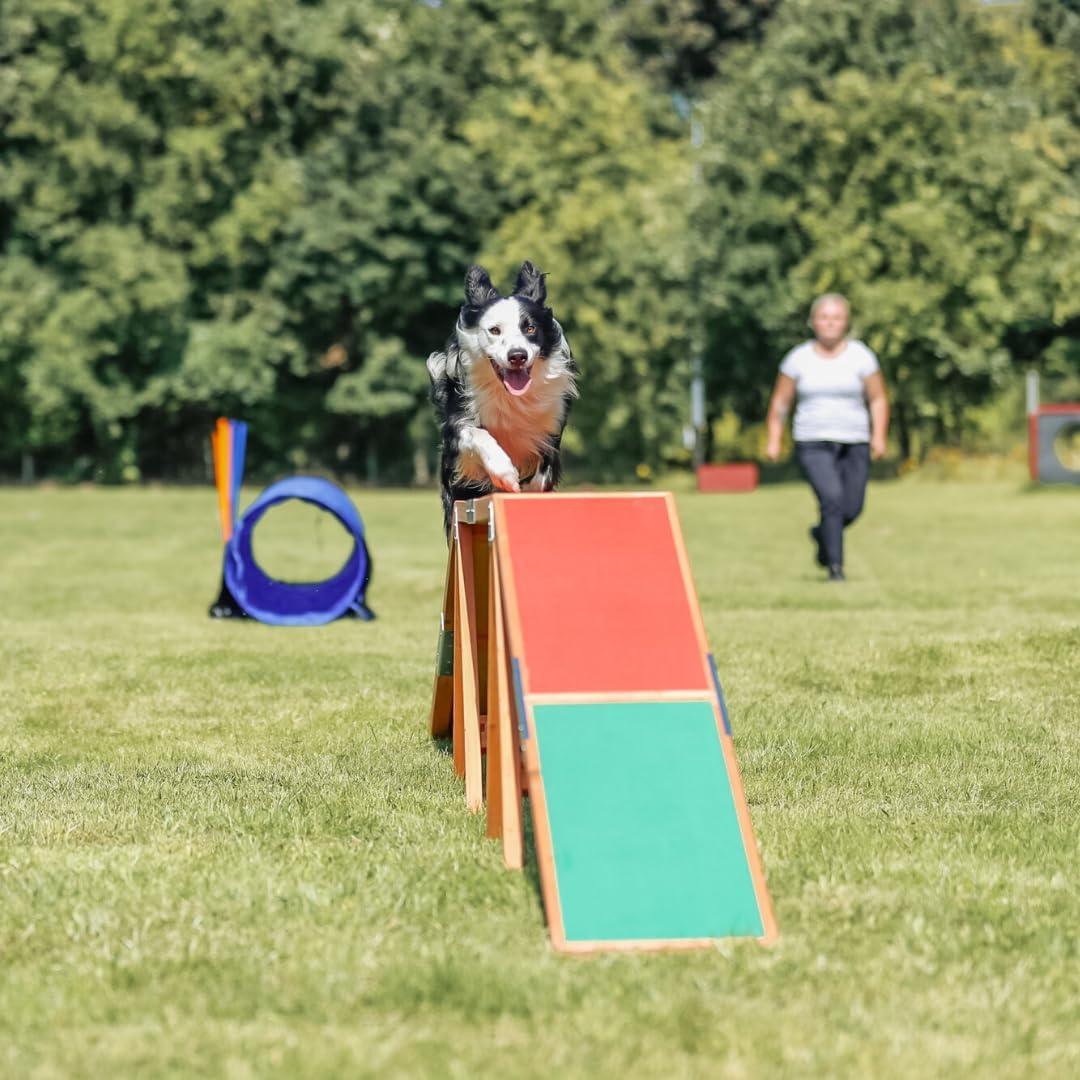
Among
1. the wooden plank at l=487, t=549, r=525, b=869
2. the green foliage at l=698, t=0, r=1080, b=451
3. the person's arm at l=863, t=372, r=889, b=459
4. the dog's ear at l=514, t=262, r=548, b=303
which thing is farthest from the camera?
the green foliage at l=698, t=0, r=1080, b=451

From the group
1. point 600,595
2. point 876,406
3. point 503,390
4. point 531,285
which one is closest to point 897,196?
point 876,406

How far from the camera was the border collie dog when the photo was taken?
604 cm

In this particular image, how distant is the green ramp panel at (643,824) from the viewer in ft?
13.0

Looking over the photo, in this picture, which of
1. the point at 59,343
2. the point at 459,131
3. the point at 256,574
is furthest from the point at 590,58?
the point at 256,574

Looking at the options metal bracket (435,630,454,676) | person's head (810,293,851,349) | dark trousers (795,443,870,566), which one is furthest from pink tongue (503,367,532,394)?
dark trousers (795,443,870,566)

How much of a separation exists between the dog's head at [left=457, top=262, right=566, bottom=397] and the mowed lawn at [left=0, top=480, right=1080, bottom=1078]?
151 cm

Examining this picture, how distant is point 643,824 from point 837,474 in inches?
346

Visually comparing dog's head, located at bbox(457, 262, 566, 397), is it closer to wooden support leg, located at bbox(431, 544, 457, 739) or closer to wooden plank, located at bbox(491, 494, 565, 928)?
wooden support leg, located at bbox(431, 544, 457, 739)

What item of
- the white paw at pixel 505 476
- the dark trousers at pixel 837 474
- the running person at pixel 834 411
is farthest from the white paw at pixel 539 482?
the dark trousers at pixel 837 474

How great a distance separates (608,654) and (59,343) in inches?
1348

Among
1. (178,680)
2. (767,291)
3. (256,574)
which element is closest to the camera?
(178,680)

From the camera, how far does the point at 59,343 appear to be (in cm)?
3656

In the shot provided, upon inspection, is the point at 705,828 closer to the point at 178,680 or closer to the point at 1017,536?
the point at 178,680

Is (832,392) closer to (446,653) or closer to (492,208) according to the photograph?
(446,653)
